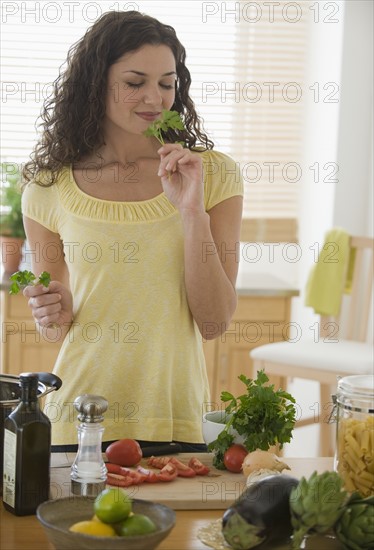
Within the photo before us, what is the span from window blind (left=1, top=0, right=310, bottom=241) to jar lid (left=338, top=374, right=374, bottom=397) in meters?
2.88

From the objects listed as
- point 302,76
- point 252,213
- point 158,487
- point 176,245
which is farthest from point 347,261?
point 158,487

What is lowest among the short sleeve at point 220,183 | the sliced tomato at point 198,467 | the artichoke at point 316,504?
the sliced tomato at point 198,467

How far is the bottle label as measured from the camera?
4.65 ft

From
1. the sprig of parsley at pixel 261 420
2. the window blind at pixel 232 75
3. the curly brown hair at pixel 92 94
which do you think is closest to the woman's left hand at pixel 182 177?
the curly brown hair at pixel 92 94

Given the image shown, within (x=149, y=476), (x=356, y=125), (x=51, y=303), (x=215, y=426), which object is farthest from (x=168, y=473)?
(x=356, y=125)

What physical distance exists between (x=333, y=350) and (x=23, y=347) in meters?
1.24

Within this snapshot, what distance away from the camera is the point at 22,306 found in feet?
11.9

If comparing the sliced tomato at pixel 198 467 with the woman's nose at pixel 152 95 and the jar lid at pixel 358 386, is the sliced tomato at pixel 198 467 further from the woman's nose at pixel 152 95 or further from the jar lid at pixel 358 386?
the woman's nose at pixel 152 95

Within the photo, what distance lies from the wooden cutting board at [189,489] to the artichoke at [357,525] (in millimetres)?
243

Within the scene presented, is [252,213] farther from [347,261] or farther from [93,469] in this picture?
[93,469]

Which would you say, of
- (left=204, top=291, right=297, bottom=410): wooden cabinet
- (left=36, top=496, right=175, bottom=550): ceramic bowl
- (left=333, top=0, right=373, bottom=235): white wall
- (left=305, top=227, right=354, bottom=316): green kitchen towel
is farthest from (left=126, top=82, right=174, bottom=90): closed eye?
(left=333, top=0, right=373, bottom=235): white wall

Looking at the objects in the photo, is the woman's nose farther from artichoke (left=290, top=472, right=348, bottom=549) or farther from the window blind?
the window blind

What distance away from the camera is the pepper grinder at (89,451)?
4.80 feet

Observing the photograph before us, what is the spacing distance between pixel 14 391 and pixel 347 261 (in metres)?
2.64
